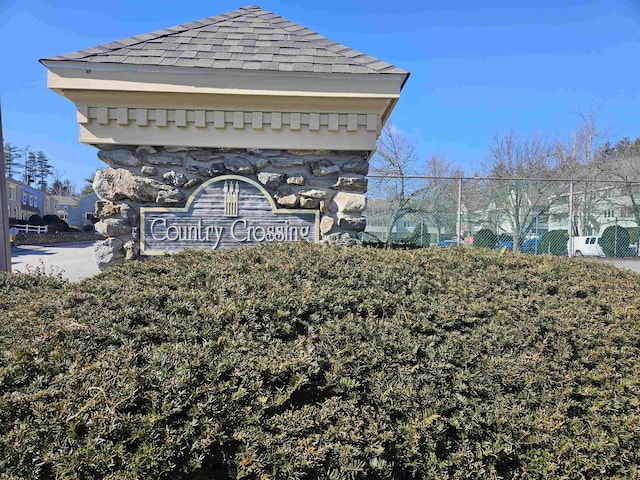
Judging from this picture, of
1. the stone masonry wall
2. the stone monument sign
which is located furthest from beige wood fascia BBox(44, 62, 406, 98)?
the stone masonry wall

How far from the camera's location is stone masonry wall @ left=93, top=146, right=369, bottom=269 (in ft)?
12.9

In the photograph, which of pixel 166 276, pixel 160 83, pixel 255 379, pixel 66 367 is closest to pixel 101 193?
pixel 160 83

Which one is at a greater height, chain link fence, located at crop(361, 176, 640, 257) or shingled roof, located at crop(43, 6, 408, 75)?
shingled roof, located at crop(43, 6, 408, 75)

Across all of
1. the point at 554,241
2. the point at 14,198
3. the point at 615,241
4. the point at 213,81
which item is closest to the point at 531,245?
the point at 554,241

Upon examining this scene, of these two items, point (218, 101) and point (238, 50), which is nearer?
point (218, 101)

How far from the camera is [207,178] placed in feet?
13.1

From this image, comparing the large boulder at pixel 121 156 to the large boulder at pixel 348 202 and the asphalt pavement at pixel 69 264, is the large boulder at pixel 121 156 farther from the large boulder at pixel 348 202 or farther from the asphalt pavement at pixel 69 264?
the large boulder at pixel 348 202

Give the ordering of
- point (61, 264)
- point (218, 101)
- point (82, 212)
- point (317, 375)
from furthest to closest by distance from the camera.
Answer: point (82, 212) < point (61, 264) < point (218, 101) < point (317, 375)

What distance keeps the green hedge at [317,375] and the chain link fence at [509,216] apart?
429 cm

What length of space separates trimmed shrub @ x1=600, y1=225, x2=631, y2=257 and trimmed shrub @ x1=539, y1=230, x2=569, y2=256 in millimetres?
1098

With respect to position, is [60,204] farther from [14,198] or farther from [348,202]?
[348,202]

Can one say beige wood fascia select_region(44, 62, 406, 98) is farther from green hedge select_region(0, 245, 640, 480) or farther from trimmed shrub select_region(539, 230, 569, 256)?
trimmed shrub select_region(539, 230, 569, 256)

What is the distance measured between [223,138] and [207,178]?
0.44 m

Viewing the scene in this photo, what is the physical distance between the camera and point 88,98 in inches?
152
